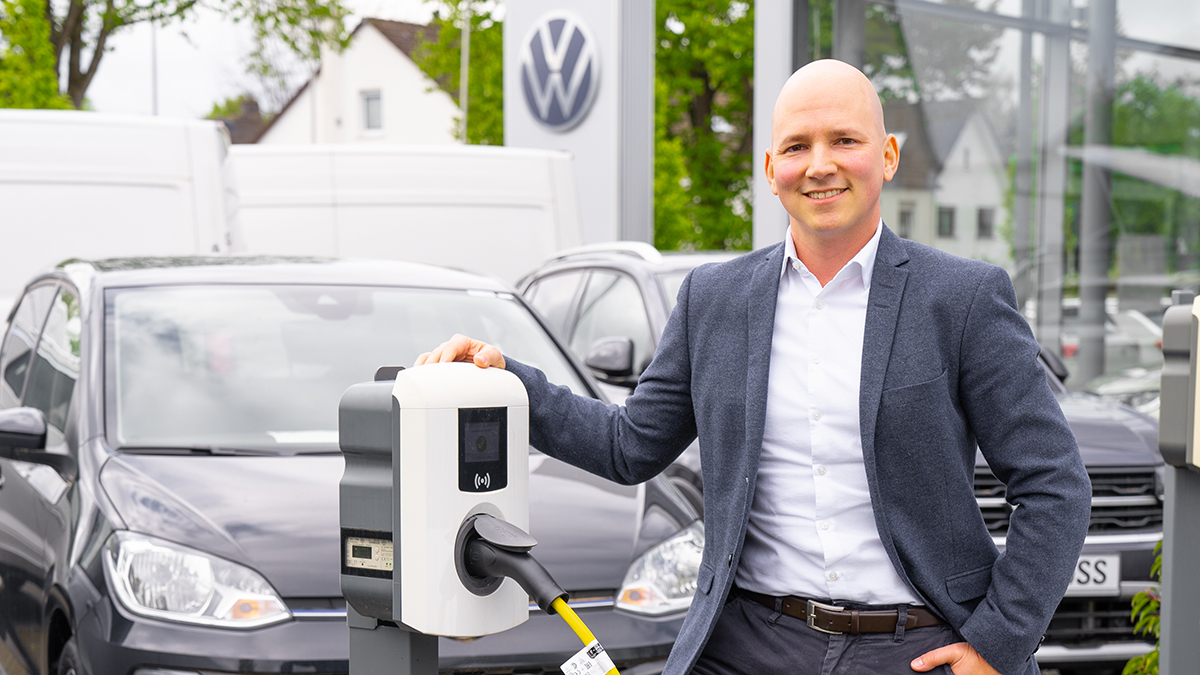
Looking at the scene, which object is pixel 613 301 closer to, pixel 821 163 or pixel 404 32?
pixel 821 163

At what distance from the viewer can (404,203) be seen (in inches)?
397

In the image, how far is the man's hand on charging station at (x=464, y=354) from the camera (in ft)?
6.91

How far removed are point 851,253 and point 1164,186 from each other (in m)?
8.94

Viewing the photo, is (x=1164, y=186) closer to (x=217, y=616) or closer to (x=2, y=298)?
(x=2, y=298)

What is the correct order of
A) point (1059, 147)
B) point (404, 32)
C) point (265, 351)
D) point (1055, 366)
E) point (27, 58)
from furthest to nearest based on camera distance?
point (404, 32), point (27, 58), point (1059, 147), point (1055, 366), point (265, 351)

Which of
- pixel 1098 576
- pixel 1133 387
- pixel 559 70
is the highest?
pixel 559 70

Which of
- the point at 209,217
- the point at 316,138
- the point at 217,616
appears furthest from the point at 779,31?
the point at 316,138

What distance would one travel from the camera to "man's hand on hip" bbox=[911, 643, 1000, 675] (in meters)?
2.09

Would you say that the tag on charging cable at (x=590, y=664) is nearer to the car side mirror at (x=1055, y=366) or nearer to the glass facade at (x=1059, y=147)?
the car side mirror at (x=1055, y=366)

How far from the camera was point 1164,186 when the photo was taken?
10.3m

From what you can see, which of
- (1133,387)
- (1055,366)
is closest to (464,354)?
(1055,366)

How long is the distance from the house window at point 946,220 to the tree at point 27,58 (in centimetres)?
1244

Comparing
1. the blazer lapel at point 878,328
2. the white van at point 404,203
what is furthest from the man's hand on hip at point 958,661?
the white van at point 404,203

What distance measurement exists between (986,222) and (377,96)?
126 ft
